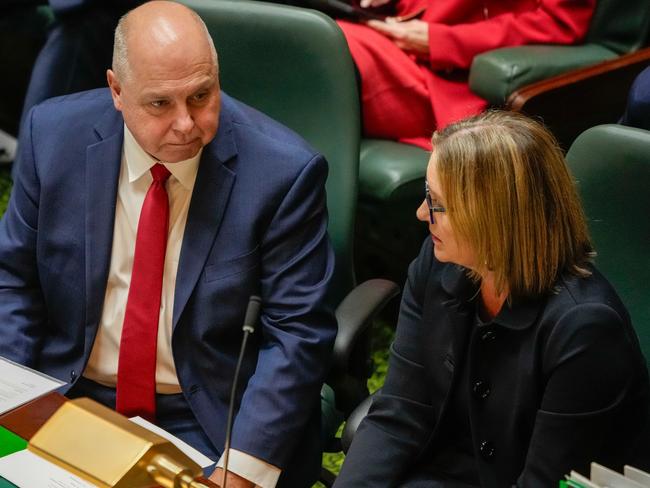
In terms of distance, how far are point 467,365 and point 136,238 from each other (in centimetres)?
63

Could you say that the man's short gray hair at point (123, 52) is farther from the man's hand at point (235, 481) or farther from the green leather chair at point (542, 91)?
the green leather chair at point (542, 91)

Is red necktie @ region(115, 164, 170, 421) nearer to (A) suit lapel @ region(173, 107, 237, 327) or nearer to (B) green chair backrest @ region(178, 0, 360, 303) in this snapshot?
(A) suit lapel @ region(173, 107, 237, 327)

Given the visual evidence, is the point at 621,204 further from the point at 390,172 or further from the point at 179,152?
the point at 390,172

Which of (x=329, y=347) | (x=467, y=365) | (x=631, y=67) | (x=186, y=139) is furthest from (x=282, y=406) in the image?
(x=631, y=67)

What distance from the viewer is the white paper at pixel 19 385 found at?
1.63 m

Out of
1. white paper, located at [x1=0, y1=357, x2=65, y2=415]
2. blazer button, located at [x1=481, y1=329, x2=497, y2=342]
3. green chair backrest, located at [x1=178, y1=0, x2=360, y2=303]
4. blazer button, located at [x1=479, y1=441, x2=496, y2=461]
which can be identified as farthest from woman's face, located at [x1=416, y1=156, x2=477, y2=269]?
white paper, located at [x1=0, y1=357, x2=65, y2=415]

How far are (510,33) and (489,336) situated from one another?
4.77ft

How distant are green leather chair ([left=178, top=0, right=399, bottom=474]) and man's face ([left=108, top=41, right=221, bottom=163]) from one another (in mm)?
355

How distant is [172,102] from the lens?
5.76 ft

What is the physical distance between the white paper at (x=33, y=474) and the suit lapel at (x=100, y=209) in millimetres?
415

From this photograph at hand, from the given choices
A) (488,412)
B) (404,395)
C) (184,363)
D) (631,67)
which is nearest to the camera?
(488,412)

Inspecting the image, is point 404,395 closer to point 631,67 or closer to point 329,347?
point 329,347

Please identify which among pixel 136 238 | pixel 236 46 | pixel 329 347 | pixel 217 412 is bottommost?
pixel 217 412

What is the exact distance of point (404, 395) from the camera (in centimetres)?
176
